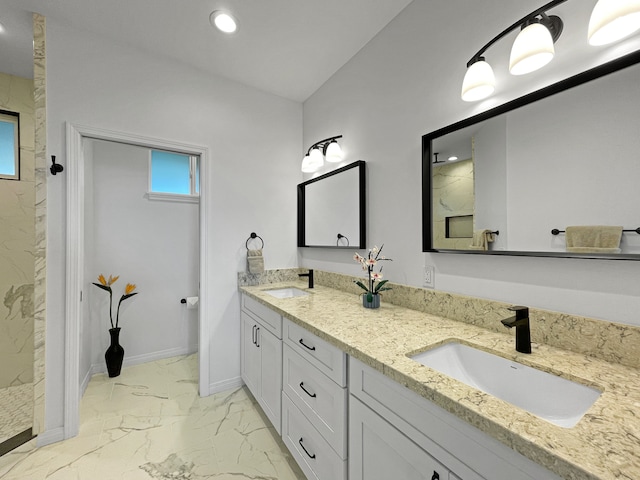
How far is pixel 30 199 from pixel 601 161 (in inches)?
140

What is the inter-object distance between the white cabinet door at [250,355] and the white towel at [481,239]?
1.49m

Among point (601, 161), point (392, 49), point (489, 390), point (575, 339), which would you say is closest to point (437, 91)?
point (392, 49)

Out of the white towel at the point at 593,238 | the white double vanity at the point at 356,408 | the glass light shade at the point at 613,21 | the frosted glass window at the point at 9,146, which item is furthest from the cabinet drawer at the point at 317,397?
the frosted glass window at the point at 9,146

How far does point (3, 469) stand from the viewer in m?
1.45

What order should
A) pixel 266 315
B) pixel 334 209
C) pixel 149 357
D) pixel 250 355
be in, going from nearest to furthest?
pixel 266 315
pixel 250 355
pixel 334 209
pixel 149 357

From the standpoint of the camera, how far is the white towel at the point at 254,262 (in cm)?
229

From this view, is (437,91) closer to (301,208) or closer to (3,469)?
(301,208)

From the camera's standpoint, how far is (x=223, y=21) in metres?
1.68

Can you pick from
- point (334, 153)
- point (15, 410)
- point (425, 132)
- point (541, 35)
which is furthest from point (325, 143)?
point (15, 410)

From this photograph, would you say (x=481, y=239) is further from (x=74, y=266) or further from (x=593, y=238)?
(x=74, y=266)

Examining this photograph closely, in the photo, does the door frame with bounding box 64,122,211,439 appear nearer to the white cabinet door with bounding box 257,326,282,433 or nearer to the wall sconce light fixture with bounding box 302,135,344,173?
the white cabinet door with bounding box 257,326,282,433

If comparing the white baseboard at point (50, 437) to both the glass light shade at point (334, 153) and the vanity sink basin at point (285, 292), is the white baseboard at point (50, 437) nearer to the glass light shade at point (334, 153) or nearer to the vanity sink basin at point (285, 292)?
the vanity sink basin at point (285, 292)

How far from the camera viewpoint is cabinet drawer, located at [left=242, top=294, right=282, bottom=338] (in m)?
1.58

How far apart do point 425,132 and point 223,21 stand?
57.2 inches
